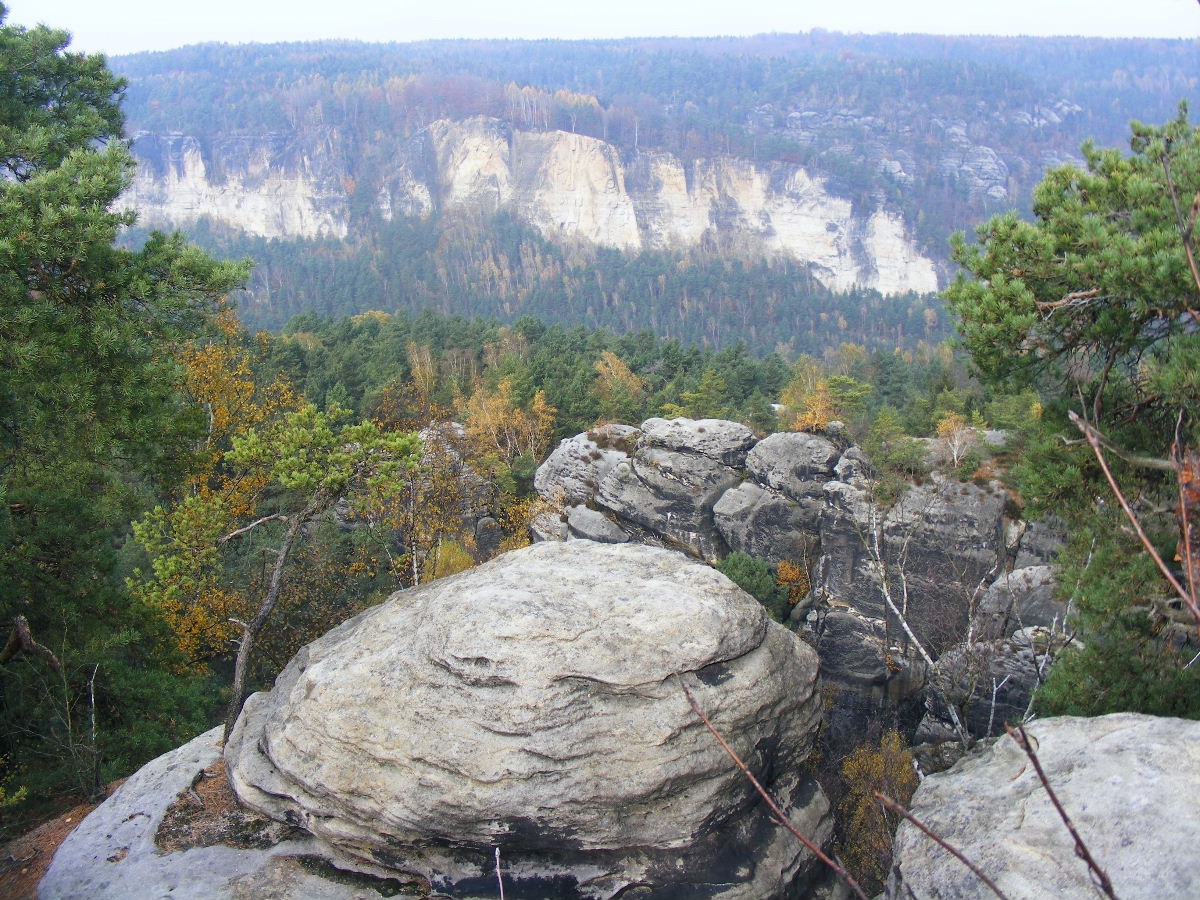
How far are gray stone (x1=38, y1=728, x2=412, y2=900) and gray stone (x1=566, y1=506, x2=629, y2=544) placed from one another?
24.8 metres

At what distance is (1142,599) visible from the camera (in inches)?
311

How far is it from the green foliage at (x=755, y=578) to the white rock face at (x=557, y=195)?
15172 centimetres

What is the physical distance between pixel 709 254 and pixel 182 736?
553 feet

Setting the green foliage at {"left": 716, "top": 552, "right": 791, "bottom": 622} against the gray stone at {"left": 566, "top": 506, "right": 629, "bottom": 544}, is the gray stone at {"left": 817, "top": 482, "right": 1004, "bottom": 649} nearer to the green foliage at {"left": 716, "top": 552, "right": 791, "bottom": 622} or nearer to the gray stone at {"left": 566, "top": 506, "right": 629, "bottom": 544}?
the green foliage at {"left": 716, "top": 552, "right": 791, "bottom": 622}

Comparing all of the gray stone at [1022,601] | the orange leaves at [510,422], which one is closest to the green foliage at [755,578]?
the gray stone at [1022,601]

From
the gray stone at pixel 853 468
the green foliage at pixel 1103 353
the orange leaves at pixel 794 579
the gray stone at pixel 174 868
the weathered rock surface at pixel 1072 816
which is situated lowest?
the orange leaves at pixel 794 579

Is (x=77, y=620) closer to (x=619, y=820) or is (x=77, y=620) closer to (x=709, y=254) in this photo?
(x=619, y=820)

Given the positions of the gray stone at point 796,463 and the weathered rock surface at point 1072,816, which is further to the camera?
the gray stone at point 796,463

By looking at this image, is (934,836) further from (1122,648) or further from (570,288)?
(570,288)

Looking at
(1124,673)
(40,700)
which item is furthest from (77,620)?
(1124,673)

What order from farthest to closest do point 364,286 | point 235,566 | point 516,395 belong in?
1. point 364,286
2. point 516,395
3. point 235,566

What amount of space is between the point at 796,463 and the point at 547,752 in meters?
25.0

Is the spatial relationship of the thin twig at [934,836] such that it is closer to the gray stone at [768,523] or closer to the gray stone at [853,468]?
the gray stone at [853,468]

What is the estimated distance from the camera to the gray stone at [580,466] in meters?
35.1
